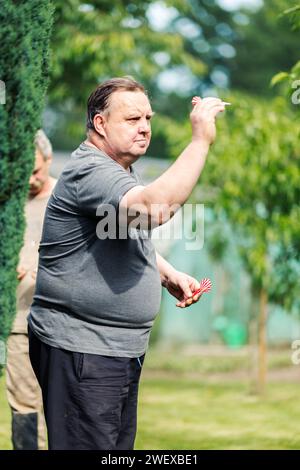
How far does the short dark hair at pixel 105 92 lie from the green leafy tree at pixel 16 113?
1.25 ft

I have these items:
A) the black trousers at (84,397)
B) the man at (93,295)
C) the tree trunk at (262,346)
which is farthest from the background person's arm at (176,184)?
the tree trunk at (262,346)

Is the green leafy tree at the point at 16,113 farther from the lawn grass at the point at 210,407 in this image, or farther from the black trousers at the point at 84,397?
Result: the lawn grass at the point at 210,407

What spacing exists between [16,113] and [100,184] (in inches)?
30.1

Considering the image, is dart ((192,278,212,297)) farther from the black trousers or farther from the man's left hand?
the black trousers

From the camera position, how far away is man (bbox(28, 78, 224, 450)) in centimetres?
357

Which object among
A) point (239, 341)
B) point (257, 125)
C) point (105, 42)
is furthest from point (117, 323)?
point (239, 341)

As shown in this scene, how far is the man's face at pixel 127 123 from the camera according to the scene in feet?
11.8

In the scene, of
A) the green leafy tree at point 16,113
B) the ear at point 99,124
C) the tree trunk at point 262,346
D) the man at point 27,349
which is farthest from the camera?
the tree trunk at point 262,346

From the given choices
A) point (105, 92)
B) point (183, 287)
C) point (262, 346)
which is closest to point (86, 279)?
point (183, 287)

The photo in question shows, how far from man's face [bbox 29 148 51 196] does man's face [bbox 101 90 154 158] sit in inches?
86.6

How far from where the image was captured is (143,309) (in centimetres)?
369

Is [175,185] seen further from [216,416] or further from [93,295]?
[216,416]

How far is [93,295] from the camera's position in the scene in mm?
3574
